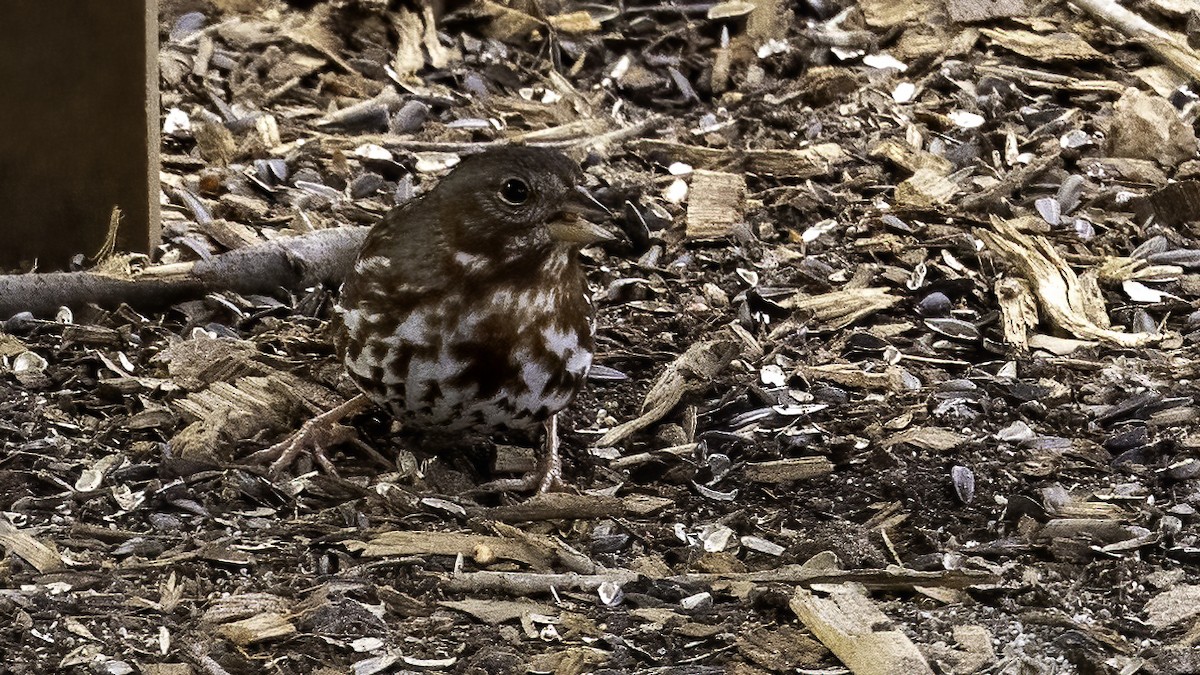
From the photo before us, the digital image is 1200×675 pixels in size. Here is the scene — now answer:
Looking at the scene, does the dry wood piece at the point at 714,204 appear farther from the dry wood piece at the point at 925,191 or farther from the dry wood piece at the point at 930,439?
the dry wood piece at the point at 930,439

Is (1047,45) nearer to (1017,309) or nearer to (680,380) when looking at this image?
(1017,309)

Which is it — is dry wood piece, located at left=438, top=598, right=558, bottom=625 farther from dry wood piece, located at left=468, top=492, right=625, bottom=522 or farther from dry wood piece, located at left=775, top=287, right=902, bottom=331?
dry wood piece, located at left=775, top=287, right=902, bottom=331

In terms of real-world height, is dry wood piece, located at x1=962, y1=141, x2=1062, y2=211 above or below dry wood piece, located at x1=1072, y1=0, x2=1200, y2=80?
below

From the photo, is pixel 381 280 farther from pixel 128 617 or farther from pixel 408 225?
pixel 128 617

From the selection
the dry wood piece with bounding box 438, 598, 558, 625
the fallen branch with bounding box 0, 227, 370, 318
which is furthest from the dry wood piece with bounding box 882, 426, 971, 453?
the fallen branch with bounding box 0, 227, 370, 318

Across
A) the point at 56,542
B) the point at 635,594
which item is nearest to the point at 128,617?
the point at 56,542
